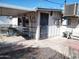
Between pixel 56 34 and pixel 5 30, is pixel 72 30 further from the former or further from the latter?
pixel 5 30

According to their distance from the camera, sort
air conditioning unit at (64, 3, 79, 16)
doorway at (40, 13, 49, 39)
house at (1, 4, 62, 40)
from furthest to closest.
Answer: doorway at (40, 13, 49, 39), air conditioning unit at (64, 3, 79, 16), house at (1, 4, 62, 40)

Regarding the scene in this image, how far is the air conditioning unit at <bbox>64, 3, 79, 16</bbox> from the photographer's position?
9795 millimetres

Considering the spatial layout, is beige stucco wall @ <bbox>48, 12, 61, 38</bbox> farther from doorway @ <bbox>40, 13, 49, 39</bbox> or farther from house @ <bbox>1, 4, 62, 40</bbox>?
doorway @ <bbox>40, 13, 49, 39</bbox>

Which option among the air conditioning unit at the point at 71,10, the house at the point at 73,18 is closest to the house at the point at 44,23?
the air conditioning unit at the point at 71,10

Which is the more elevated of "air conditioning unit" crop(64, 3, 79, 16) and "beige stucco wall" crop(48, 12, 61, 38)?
"air conditioning unit" crop(64, 3, 79, 16)

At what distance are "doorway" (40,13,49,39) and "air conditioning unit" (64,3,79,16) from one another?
205 centimetres

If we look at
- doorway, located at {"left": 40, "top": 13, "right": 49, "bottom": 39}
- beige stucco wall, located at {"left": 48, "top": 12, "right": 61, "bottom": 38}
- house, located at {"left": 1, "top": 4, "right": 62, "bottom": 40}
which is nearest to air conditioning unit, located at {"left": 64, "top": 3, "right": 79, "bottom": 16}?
house, located at {"left": 1, "top": 4, "right": 62, "bottom": 40}

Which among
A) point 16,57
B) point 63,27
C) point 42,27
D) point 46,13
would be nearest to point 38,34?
point 42,27

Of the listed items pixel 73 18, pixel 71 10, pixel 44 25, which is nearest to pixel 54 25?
pixel 44 25

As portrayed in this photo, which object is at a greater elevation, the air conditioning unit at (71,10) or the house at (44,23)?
the air conditioning unit at (71,10)

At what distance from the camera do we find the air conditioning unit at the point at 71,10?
9795 mm

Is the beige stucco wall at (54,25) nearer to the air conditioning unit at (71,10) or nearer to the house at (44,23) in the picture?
the house at (44,23)

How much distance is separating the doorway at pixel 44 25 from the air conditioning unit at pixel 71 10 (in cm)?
205

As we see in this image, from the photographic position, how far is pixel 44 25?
10.6 meters
